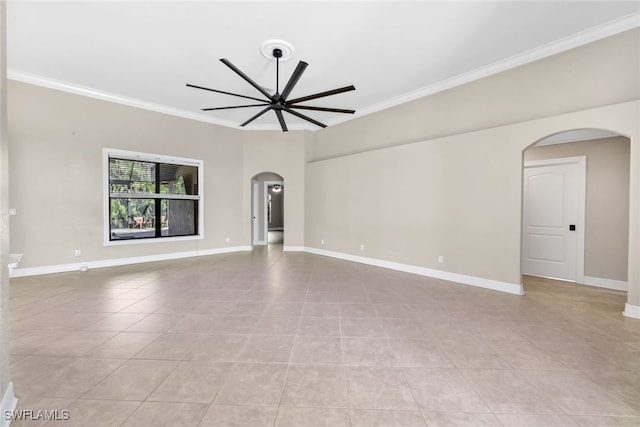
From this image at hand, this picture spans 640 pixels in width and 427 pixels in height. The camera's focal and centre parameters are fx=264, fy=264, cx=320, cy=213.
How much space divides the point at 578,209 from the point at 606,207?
1.10 feet

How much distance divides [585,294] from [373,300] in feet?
10.8

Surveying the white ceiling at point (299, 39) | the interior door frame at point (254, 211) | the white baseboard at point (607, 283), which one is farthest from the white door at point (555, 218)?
the interior door frame at point (254, 211)

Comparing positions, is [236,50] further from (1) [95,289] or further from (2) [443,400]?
(2) [443,400]

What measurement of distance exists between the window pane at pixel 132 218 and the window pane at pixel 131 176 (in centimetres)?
26

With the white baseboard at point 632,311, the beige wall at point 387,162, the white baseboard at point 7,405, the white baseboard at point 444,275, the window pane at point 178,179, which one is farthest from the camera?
the window pane at point 178,179

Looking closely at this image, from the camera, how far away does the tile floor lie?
1651 millimetres

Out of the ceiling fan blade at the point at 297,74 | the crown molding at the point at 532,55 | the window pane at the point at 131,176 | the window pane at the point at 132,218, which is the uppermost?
the crown molding at the point at 532,55

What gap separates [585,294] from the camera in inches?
157

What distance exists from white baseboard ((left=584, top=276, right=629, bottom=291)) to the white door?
100mm

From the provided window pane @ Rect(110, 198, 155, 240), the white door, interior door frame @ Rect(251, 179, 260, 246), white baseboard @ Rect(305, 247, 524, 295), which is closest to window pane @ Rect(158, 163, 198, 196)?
window pane @ Rect(110, 198, 155, 240)

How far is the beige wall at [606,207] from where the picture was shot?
4.24 meters

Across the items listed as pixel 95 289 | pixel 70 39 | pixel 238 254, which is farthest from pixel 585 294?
pixel 70 39

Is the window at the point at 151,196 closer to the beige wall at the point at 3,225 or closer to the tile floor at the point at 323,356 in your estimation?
the tile floor at the point at 323,356

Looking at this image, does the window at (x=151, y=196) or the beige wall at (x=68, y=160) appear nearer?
the beige wall at (x=68, y=160)
